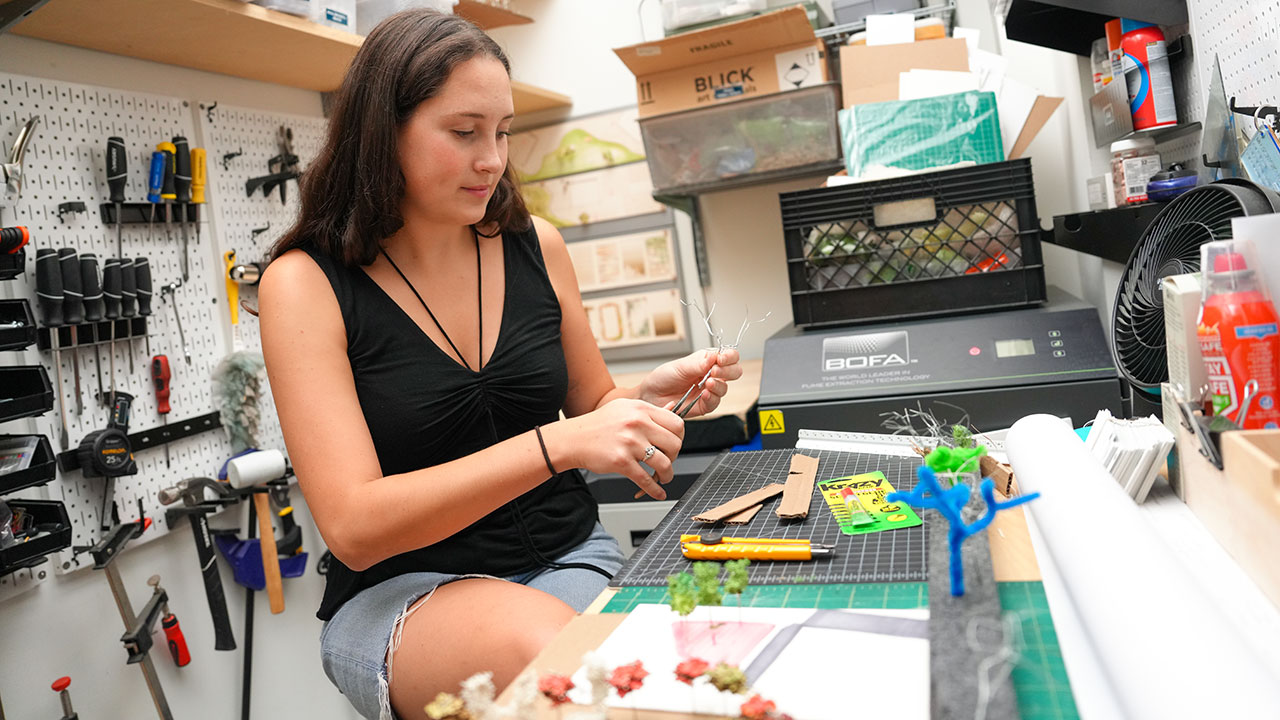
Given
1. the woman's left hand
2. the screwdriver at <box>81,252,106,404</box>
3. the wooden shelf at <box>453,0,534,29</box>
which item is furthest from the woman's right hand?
the wooden shelf at <box>453,0,534,29</box>

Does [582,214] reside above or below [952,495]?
above

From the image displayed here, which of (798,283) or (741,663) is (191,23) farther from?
(741,663)

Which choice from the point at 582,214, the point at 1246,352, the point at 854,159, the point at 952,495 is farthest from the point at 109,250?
the point at 1246,352

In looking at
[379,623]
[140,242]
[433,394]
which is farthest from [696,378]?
[140,242]

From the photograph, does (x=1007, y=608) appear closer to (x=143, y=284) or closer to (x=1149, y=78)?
(x=1149, y=78)

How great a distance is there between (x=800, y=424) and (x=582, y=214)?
55.7 inches

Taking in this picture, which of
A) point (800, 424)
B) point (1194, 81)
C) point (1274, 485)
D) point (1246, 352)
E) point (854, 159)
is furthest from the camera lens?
point (854, 159)

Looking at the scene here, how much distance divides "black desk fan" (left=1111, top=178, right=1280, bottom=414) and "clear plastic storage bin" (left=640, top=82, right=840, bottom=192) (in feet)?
3.70

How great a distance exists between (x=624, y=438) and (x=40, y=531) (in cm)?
117

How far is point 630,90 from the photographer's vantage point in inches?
108

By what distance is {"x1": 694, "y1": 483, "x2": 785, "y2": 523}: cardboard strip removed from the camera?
1120 millimetres

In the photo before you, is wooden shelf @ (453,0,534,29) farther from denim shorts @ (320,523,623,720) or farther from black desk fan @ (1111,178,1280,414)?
black desk fan @ (1111,178,1280,414)

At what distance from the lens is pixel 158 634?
1.92m

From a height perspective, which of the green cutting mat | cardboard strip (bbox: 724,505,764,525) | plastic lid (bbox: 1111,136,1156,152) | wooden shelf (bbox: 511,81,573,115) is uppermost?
wooden shelf (bbox: 511,81,573,115)
